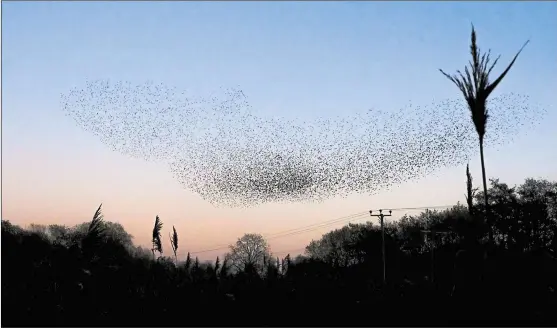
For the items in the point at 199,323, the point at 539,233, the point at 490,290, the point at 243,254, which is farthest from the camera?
the point at 243,254

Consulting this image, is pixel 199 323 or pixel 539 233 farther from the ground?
pixel 539 233

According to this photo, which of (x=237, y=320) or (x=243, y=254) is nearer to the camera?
(x=237, y=320)


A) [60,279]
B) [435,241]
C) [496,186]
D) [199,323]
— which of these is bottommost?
[199,323]

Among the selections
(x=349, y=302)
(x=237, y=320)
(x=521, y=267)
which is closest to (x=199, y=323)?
(x=237, y=320)

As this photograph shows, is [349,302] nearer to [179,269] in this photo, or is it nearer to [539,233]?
[179,269]

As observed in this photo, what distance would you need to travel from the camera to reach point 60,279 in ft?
42.9

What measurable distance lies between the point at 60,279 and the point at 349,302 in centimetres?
694

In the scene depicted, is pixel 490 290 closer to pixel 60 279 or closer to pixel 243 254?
pixel 60 279

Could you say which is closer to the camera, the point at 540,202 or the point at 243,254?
the point at 540,202

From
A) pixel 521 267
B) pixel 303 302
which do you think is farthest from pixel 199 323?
pixel 521 267

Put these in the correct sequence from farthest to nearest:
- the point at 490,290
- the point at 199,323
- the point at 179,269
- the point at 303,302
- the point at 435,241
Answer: the point at 435,241 < the point at 179,269 < the point at 303,302 < the point at 199,323 < the point at 490,290

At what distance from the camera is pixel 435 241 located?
62625 mm

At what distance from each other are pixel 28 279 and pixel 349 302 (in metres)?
7.58

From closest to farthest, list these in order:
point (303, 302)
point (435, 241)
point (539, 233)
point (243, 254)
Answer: point (303, 302) < point (539, 233) < point (435, 241) < point (243, 254)
